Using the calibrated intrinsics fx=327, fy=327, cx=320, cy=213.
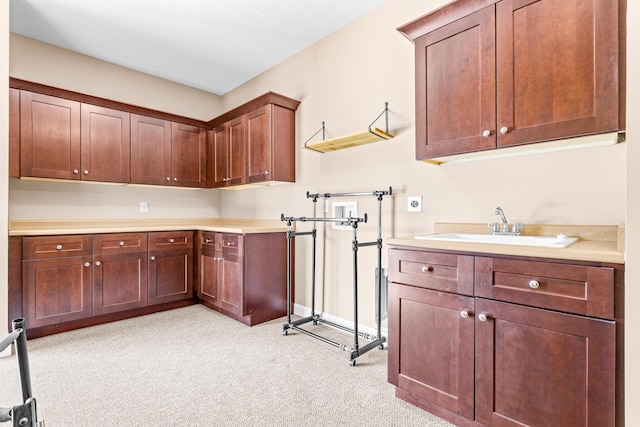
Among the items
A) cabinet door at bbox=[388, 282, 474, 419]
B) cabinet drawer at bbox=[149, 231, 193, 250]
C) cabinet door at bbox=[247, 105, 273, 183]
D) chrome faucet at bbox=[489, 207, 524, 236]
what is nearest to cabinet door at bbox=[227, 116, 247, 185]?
cabinet door at bbox=[247, 105, 273, 183]

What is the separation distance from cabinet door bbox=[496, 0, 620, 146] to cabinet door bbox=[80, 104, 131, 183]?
3.37m

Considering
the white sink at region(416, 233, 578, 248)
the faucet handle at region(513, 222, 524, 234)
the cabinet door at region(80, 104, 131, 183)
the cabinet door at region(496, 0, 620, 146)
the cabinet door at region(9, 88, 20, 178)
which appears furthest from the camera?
the cabinet door at region(80, 104, 131, 183)

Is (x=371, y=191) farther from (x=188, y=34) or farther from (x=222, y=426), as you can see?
(x=188, y=34)

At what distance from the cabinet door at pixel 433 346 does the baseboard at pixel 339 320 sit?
81 cm

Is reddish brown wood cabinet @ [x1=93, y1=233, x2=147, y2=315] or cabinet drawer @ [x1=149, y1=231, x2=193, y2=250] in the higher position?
cabinet drawer @ [x1=149, y1=231, x2=193, y2=250]

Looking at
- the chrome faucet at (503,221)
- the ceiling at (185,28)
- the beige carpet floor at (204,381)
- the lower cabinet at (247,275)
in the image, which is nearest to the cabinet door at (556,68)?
the chrome faucet at (503,221)

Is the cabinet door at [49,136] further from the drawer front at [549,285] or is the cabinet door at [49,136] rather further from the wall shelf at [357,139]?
the drawer front at [549,285]

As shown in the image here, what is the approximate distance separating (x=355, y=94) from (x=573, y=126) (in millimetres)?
1694

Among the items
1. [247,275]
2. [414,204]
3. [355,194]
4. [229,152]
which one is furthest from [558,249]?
[229,152]

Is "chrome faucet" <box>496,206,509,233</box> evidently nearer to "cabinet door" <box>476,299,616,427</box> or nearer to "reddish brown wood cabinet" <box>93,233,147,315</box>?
"cabinet door" <box>476,299,616,427</box>

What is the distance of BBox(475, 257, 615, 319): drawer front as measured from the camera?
45.1 inches

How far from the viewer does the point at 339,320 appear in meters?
2.89

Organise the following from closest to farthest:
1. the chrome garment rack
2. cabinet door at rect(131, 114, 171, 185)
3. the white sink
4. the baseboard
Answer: the white sink < the chrome garment rack < the baseboard < cabinet door at rect(131, 114, 171, 185)

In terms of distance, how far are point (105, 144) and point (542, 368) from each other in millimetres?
3813
